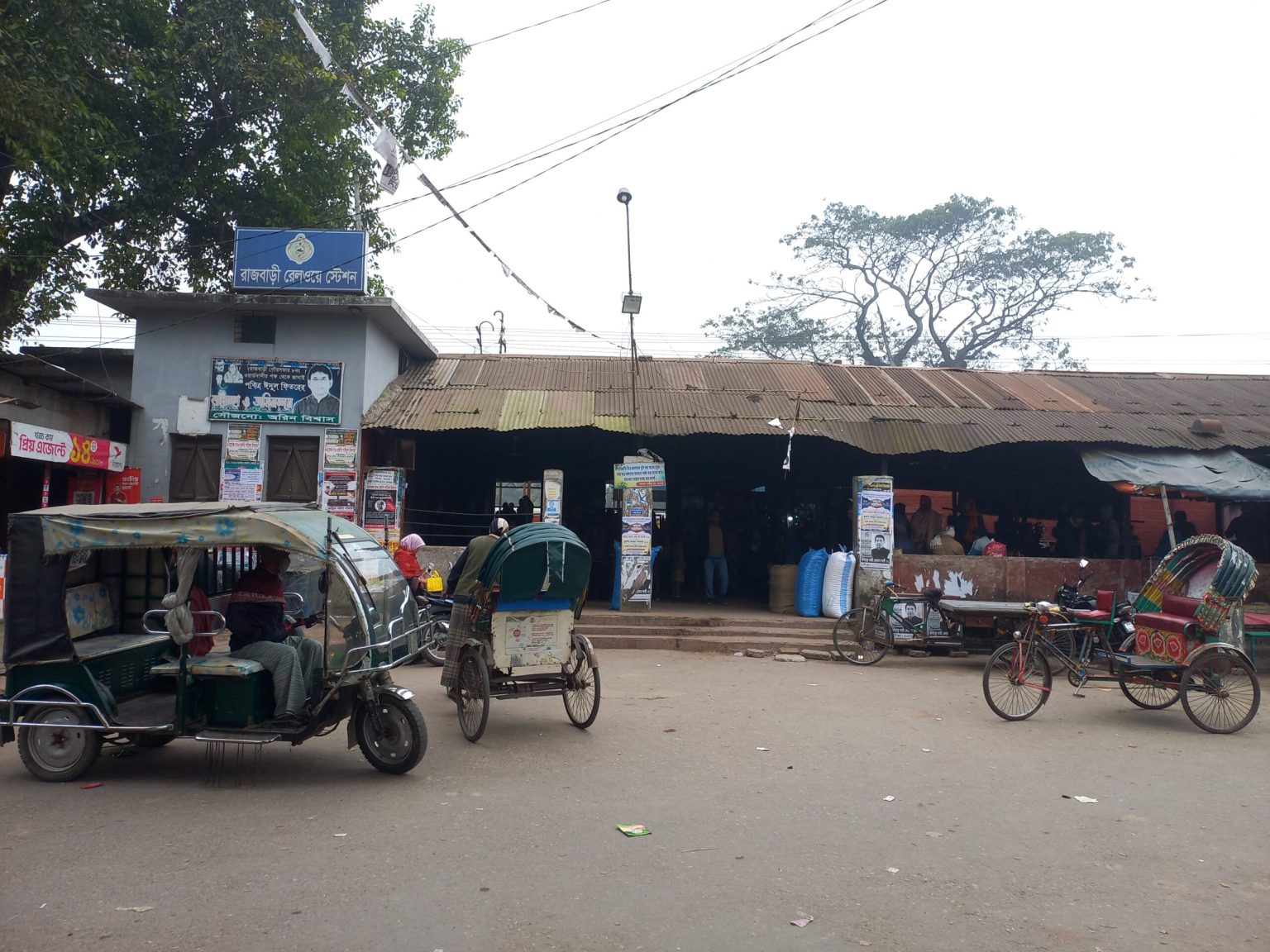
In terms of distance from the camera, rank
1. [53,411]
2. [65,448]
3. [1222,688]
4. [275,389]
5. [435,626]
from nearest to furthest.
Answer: [1222,688] < [435,626] < [65,448] < [53,411] < [275,389]

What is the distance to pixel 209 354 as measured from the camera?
14320 mm

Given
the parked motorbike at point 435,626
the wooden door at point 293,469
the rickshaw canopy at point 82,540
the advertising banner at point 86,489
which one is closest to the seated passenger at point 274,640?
the rickshaw canopy at point 82,540

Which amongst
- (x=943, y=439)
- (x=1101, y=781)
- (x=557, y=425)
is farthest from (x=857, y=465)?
(x=1101, y=781)

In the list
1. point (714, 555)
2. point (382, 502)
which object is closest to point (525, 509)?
point (382, 502)

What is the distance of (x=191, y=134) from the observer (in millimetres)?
16328

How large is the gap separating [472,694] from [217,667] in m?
2.07

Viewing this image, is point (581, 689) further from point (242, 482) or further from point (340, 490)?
point (242, 482)

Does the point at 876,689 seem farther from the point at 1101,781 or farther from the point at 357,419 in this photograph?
the point at 357,419

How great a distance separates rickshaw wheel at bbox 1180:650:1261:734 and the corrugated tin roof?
19.1 ft

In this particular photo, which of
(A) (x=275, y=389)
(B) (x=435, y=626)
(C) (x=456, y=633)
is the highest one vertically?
(A) (x=275, y=389)

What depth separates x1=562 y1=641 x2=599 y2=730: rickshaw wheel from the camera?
727 centimetres

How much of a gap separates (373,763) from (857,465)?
12.4 m

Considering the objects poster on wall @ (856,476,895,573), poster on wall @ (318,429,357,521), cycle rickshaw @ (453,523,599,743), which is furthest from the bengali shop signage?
poster on wall @ (856,476,895,573)

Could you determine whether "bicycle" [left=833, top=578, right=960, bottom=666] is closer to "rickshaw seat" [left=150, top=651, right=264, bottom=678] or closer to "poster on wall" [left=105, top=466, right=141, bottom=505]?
"rickshaw seat" [left=150, top=651, right=264, bottom=678]
